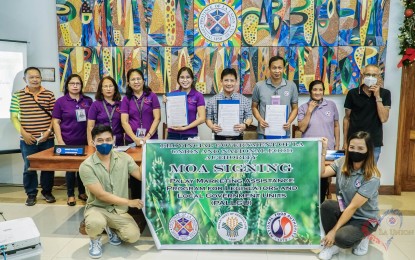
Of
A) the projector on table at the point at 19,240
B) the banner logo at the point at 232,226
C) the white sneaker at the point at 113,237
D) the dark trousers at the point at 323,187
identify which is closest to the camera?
the projector on table at the point at 19,240

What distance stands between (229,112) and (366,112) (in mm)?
1453

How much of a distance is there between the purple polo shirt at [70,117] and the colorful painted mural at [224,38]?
76cm

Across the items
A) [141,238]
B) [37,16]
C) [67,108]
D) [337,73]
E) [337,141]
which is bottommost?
[141,238]

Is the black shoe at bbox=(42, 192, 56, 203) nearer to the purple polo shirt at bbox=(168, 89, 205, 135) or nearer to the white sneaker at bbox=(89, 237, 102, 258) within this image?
the white sneaker at bbox=(89, 237, 102, 258)

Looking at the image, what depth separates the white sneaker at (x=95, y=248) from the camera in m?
2.96

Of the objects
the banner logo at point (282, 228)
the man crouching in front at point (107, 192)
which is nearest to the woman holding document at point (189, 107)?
the man crouching in front at point (107, 192)

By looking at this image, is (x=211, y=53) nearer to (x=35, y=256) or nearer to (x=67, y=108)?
(x=67, y=108)

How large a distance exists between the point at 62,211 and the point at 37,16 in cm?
249

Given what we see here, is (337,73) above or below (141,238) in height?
above

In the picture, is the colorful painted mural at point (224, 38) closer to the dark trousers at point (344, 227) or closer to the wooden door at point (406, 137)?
the wooden door at point (406, 137)

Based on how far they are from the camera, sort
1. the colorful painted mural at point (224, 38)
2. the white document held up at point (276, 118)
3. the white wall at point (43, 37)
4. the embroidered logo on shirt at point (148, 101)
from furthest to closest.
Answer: the white wall at point (43, 37) → the colorful painted mural at point (224, 38) → the embroidered logo on shirt at point (148, 101) → the white document held up at point (276, 118)

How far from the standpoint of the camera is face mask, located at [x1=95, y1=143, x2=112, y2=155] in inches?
117

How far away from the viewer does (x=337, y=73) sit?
442 centimetres

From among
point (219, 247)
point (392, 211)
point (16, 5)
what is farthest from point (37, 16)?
point (392, 211)
